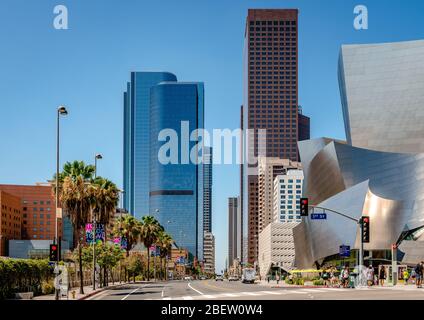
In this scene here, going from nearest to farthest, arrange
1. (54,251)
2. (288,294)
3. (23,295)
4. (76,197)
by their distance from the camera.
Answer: (54,251) → (288,294) → (23,295) → (76,197)

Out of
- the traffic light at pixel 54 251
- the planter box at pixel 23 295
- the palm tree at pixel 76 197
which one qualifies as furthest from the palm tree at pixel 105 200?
the traffic light at pixel 54 251

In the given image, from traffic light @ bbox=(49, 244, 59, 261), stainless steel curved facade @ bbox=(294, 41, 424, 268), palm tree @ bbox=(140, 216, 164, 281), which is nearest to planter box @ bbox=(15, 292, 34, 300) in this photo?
traffic light @ bbox=(49, 244, 59, 261)

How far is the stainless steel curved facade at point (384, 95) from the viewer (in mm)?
118250

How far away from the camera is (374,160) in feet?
367

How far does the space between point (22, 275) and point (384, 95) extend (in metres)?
93.9

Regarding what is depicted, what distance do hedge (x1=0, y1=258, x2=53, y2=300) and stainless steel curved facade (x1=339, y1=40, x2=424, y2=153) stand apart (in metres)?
82.6

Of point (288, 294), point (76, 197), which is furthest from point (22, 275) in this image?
point (288, 294)

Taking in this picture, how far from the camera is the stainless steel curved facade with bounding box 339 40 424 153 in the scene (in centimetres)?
11825

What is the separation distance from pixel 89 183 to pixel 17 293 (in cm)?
1862

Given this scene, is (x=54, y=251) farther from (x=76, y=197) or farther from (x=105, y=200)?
(x=105, y=200)

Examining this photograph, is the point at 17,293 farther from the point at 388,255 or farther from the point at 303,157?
the point at 303,157

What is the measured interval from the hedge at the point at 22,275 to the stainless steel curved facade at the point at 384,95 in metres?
82.6

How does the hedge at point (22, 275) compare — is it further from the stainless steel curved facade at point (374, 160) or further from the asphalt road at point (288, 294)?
the stainless steel curved facade at point (374, 160)
